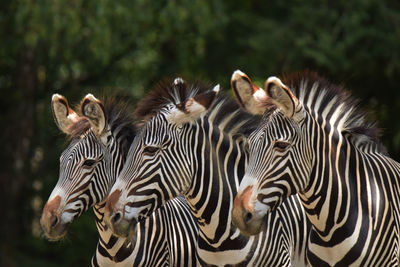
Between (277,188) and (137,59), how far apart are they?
43.1 ft

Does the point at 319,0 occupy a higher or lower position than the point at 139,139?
higher

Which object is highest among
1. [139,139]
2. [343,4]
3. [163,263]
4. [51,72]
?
[343,4]

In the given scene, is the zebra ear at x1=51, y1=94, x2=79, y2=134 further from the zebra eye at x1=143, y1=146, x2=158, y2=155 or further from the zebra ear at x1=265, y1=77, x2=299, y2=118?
the zebra ear at x1=265, y1=77, x2=299, y2=118

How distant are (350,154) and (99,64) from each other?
12.6 metres

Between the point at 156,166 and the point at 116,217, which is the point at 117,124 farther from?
the point at 116,217

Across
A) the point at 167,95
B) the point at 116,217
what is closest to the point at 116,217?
the point at 116,217

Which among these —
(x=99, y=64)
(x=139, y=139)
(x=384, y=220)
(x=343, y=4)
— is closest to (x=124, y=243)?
(x=139, y=139)

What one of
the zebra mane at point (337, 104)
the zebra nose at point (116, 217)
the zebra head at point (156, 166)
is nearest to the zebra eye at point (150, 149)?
the zebra head at point (156, 166)

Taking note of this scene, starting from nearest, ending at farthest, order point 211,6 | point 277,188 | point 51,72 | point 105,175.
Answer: point 277,188
point 105,175
point 211,6
point 51,72

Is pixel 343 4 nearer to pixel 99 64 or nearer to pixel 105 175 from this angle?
pixel 99 64

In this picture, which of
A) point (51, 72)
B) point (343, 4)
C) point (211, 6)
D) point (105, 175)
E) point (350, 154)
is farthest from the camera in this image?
point (51, 72)

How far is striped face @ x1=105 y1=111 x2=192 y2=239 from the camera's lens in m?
6.25

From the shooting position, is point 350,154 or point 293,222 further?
point 293,222

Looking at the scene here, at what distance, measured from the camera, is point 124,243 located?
7.27m
